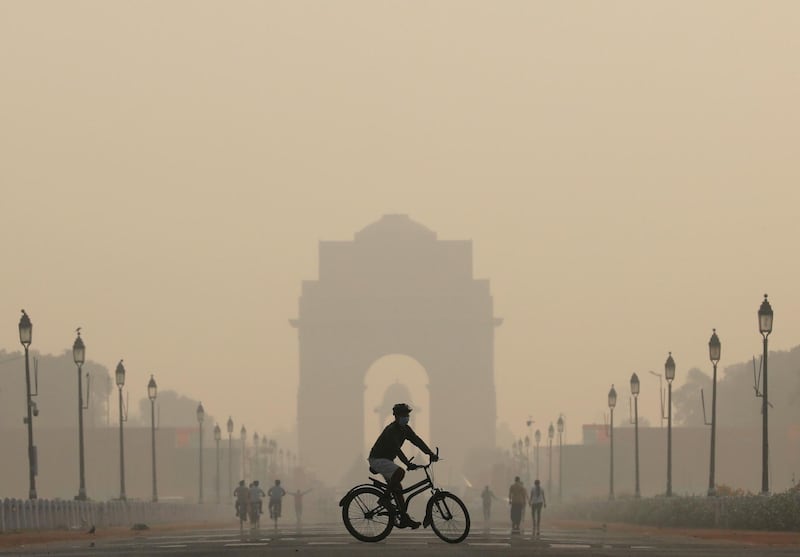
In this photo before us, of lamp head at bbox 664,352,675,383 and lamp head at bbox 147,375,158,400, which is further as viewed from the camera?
→ lamp head at bbox 147,375,158,400

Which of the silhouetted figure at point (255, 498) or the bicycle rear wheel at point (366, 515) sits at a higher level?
the bicycle rear wheel at point (366, 515)

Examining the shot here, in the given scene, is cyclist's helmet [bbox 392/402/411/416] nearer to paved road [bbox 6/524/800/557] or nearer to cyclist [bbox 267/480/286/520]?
paved road [bbox 6/524/800/557]

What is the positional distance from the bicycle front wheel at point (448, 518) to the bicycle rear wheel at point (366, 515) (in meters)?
0.55

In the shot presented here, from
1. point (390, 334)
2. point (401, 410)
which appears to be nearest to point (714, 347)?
point (401, 410)

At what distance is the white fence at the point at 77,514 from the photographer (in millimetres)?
41094

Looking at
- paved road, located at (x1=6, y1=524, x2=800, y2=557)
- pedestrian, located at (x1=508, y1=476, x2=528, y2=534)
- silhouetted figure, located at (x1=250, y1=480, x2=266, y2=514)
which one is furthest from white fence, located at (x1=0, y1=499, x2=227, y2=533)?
pedestrian, located at (x1=508, y1=476, x2=528, y2=534)

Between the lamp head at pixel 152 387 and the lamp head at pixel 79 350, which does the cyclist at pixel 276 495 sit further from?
the lamp head at pixel 152 387

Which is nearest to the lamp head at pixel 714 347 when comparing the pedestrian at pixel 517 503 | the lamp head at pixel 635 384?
the pedestrian at pixel 517 503

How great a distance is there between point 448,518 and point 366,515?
921 millimetres

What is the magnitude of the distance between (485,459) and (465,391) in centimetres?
1209

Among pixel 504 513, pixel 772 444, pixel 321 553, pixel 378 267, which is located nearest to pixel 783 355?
pixel 772 444

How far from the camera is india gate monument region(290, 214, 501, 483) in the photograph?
160 m

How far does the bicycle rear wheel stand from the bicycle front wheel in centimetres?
55

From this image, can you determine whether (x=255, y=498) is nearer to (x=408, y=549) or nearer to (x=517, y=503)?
(x=517, y=503)
